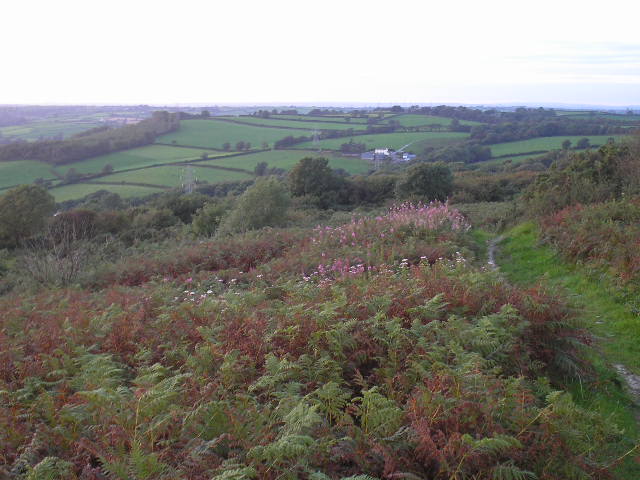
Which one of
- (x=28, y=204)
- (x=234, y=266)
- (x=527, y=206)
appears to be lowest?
(x=28, y=204)

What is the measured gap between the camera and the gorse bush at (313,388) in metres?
3.41

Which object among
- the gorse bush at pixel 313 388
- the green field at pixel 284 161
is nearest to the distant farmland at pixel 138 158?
the green field at pixel 284 161

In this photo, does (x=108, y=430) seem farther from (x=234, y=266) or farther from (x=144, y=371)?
(x=234, y=266)

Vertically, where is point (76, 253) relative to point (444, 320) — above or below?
below

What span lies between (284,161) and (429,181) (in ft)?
97.1

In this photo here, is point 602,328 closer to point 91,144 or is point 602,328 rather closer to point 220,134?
point 91,144

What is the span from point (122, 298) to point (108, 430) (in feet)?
16.9

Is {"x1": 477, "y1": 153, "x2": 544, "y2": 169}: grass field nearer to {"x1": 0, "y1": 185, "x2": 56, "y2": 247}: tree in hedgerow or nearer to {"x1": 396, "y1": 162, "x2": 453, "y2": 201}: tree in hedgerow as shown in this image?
{"x1": 396, "y1": 162, "x2": 453, "y2": 201}: tree in hedgerow

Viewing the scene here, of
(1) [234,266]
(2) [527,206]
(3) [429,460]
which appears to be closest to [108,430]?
(3) [429,460]

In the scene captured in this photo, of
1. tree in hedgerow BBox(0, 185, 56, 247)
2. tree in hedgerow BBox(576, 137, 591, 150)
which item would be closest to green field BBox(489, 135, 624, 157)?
tree in hedgerow BBox(576, 137, 591, 150)

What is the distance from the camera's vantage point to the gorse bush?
3.41m

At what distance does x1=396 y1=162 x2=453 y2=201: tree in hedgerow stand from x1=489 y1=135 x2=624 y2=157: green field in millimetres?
31806

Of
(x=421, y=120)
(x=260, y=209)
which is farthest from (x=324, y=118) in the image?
(x=260, y=209)

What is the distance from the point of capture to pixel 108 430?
3.91 m
